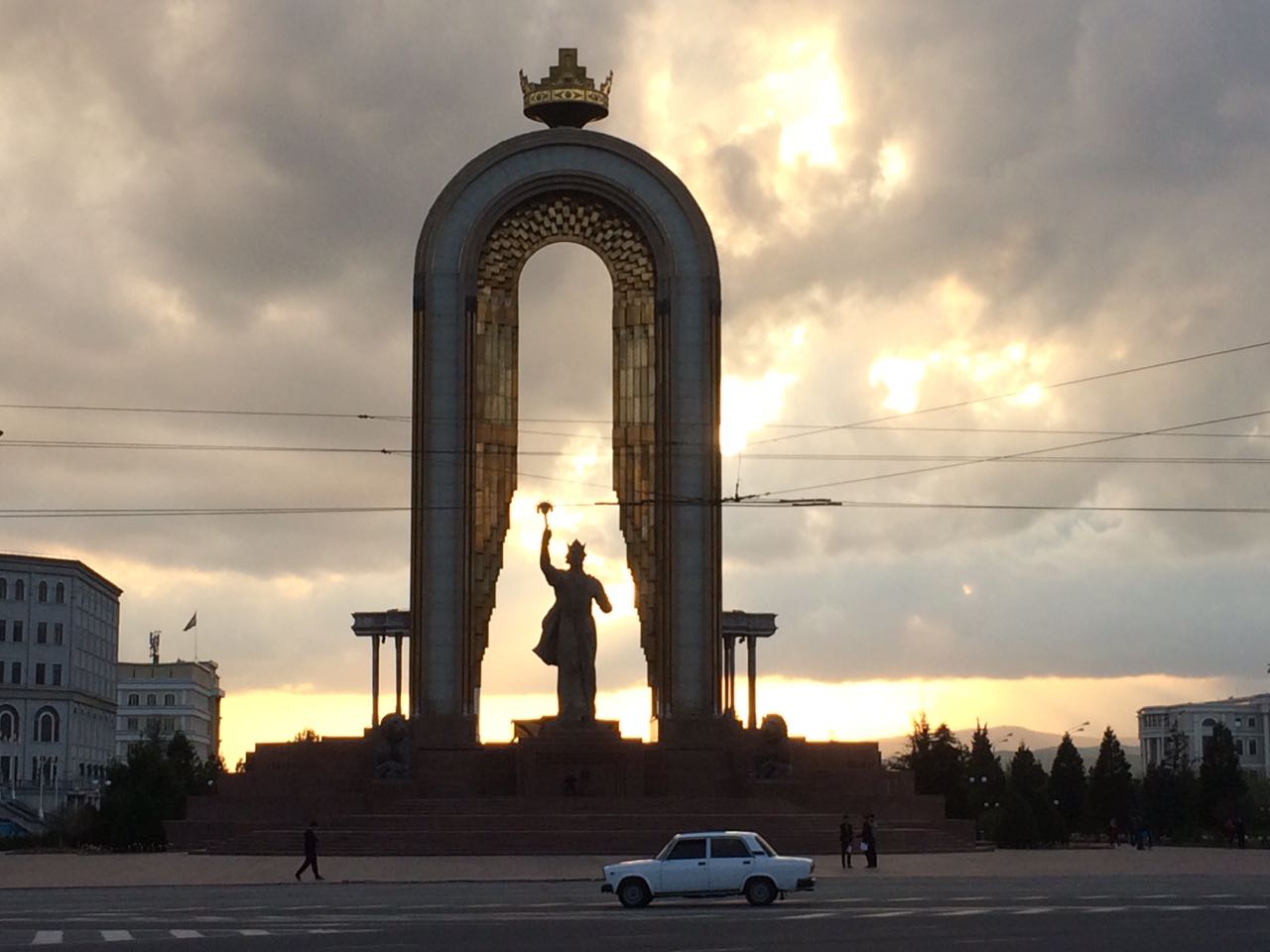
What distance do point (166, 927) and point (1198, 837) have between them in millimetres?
62190

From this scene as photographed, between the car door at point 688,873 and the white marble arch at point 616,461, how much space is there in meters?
31.1

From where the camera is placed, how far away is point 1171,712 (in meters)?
196

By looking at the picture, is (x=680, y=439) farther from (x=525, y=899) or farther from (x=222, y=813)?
(x=525, y=899)

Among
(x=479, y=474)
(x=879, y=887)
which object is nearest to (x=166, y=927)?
(x=879, y=887)

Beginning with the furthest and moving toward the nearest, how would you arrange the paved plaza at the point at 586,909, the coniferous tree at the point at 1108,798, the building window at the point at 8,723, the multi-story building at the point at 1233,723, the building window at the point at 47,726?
the multi-story building at the point at 1233,723 → the building window at the point at 47,726 → the building window at the point at 8,723 → the coniferous tree at the point at 1108,798 → the paved plaza at the point at 586,909

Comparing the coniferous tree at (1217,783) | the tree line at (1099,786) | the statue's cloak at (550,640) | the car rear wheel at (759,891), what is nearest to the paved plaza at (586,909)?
the car rear wheel at (759,891)

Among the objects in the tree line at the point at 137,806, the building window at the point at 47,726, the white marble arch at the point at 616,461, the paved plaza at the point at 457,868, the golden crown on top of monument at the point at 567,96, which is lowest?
the paved plaza at the point at 457,868

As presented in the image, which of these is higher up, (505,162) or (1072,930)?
→ (505,162)

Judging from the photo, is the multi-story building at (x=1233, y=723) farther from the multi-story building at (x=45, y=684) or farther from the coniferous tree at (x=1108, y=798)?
the multi-story building at (x=45, y=684)

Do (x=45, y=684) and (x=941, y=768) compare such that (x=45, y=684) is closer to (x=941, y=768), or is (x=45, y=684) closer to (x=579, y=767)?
(x=941, y=768)

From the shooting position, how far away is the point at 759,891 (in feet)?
115

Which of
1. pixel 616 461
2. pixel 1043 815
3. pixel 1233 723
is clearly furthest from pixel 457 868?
pixel 1233 723

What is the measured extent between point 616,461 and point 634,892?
3588 cm

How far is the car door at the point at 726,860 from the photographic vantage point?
35125mm
